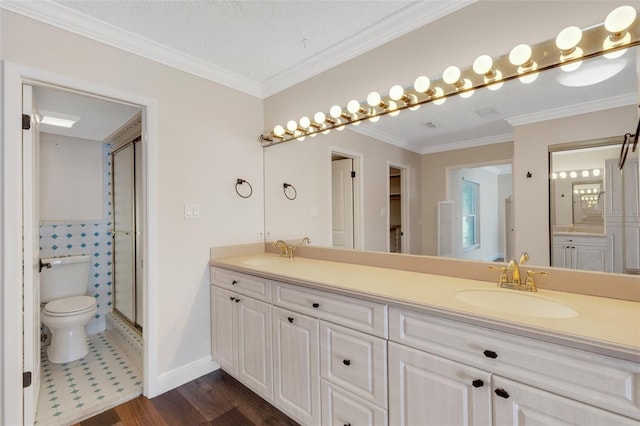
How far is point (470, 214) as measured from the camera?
155cm

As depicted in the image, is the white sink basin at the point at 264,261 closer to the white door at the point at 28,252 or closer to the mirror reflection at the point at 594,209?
the white door at the point at 28,252

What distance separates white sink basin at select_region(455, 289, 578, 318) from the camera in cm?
115

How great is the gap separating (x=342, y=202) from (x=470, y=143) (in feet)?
3.05

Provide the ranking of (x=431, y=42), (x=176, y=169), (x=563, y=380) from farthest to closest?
(x=176, y=169)
(x=431, y=42)
(x=563, y=380)

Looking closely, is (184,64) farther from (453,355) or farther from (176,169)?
(453,355)

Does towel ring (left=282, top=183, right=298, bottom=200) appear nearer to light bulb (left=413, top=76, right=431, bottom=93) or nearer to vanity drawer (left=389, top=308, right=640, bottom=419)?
light bulb (left=413, top=76, right=431, bottom=93)

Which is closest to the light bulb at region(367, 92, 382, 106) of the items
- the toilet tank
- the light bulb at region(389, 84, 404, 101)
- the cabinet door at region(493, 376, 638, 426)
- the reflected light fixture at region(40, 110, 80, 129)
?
Result: the light bulb at region(389, 84, 404, 101)

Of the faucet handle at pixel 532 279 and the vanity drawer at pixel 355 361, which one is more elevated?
the faucet handle at pixel 532 279

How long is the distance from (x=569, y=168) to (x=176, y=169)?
223 centimetres

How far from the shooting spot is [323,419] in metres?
1.46

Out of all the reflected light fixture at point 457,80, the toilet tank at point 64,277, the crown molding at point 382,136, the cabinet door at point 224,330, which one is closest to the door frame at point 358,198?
the crown molding at point 382,136

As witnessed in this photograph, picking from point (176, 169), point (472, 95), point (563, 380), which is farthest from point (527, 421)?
point (176, 169)

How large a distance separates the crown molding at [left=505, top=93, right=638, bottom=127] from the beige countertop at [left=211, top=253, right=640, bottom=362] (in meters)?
0.75

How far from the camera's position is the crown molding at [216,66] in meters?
1.54
